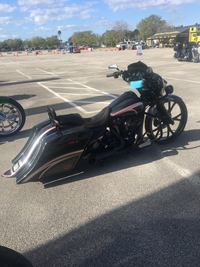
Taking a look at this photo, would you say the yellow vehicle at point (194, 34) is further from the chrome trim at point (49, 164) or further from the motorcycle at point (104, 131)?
the chrome trim at point (49, 164)

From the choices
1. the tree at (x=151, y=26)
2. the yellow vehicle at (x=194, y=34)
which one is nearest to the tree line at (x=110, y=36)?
the tree at (x=151, y=26)

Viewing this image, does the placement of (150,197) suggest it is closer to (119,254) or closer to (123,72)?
(119,254)

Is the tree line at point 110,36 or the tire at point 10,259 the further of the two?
the tree line at point 110,36

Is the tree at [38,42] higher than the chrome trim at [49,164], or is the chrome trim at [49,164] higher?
the tree at [38,42]

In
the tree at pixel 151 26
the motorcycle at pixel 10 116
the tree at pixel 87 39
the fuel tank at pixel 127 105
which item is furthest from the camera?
the tree at pixel 87 39

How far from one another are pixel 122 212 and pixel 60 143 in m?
1.07

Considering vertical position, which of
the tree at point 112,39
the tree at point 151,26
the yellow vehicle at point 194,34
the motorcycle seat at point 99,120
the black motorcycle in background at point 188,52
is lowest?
the motorcycle seat at point 99,120

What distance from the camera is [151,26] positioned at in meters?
110

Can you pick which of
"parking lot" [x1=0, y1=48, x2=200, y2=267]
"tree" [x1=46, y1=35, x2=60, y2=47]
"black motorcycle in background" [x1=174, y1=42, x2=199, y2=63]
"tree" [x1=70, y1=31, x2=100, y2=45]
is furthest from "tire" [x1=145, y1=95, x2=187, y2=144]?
"tree" [x1=46, y1=35, x2=60, y2=47]

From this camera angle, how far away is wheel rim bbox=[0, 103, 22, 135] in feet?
17.3

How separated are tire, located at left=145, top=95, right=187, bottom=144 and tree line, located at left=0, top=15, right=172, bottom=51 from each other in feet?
310

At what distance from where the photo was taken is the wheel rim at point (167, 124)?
4.30m

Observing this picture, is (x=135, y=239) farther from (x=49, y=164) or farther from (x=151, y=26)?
(x=151, y=26)

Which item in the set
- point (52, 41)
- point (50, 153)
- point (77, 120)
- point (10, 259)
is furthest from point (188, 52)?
point (52, 41)
